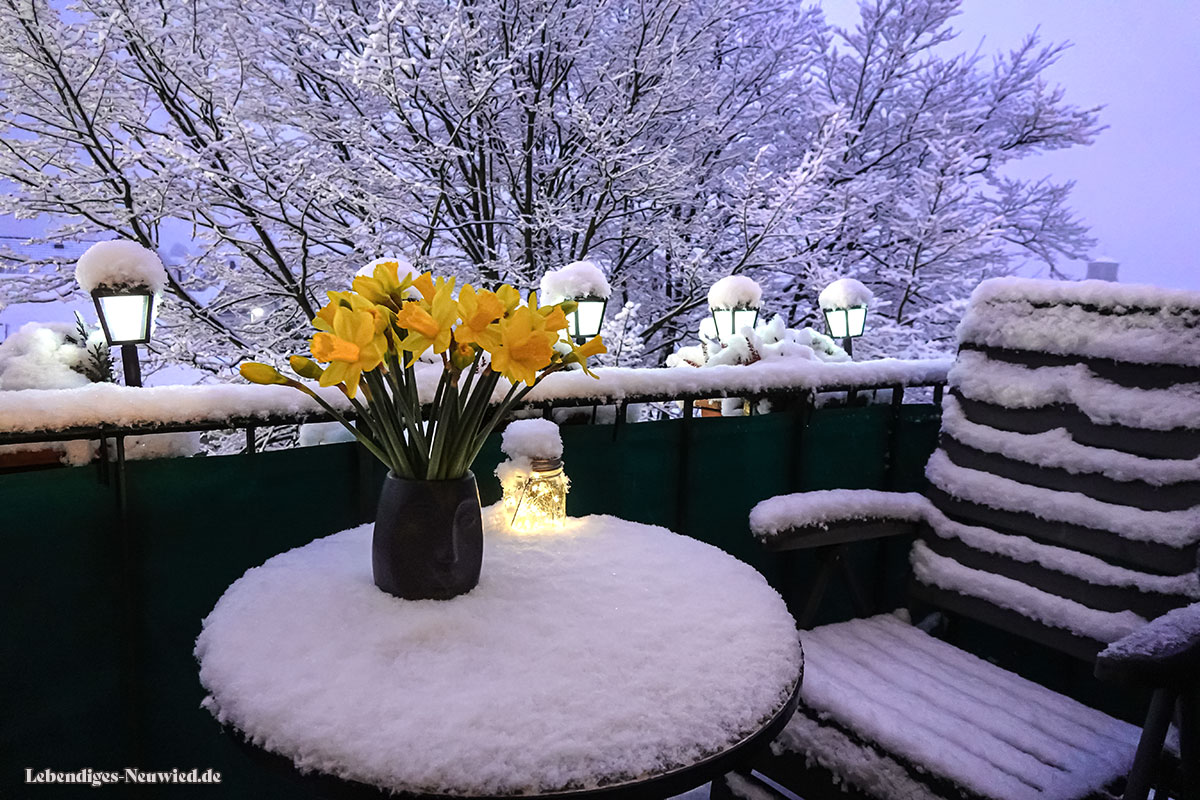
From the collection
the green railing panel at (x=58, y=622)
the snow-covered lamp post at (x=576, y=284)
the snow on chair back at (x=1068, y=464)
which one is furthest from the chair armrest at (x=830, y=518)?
the snow-covered lamp post at (x=576, y=284)

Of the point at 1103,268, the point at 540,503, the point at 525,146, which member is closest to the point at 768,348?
the point at 540,503

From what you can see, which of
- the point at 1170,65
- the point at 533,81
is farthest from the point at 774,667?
the point at 1170,65

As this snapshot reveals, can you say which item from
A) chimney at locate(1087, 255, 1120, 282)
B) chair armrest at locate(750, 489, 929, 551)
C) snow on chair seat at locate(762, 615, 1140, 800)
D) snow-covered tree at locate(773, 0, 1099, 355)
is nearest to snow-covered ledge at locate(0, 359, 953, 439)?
chair armrest at locate(750, 489, 929, 551)

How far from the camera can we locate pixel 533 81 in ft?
23.8

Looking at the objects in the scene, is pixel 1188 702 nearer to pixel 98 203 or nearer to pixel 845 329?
pixel 845 329

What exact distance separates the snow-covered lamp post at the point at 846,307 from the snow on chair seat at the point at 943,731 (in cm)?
330

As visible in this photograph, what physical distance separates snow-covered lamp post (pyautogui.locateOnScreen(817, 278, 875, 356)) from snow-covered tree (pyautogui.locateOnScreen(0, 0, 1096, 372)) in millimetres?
2762

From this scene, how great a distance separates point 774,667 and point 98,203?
22.2ft

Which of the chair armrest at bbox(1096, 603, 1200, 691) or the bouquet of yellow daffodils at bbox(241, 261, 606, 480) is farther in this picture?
the chair armrest at bbox(1096, 603, 1200, 691)

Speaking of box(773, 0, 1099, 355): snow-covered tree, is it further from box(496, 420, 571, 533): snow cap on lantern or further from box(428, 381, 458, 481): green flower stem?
box(428, 381, 458, 481): green flower stem

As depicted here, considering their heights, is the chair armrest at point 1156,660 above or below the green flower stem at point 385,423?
below

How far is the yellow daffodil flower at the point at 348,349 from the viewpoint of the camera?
0.85 meters

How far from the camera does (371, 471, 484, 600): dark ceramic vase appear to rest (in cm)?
97

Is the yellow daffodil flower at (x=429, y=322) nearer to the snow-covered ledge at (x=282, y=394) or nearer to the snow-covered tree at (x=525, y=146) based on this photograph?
the snow-covered ledge at (x=282, y=394)
